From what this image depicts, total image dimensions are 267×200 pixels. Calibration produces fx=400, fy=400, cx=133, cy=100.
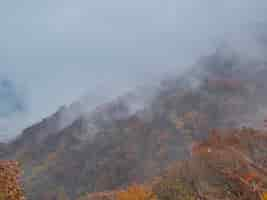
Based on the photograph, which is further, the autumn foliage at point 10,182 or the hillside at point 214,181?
the hillside at point 214,181

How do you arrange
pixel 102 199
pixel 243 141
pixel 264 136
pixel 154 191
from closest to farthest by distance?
pixel 154 191 < pixel 102 199 < pixel 243 141 < pixel 264 136

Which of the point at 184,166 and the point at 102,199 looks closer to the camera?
the point at 184,166

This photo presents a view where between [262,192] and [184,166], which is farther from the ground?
[184,166]

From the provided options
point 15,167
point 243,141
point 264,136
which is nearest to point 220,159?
point 15,167

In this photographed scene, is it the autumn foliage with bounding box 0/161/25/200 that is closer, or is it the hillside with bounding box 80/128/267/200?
the autumn foliage with bounding box 0/161/25/200

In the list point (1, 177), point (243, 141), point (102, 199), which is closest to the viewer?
point (1, 177)

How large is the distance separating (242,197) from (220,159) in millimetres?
16333

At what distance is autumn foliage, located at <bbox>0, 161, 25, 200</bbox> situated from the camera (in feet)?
66.6

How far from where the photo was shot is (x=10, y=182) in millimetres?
20859

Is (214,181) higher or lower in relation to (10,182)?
higher

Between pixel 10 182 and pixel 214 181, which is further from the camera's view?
pixel 214 181

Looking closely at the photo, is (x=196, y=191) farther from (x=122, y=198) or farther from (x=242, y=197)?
(x=122, y=198)

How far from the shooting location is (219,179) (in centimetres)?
6347

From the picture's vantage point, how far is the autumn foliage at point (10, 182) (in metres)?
20.3
